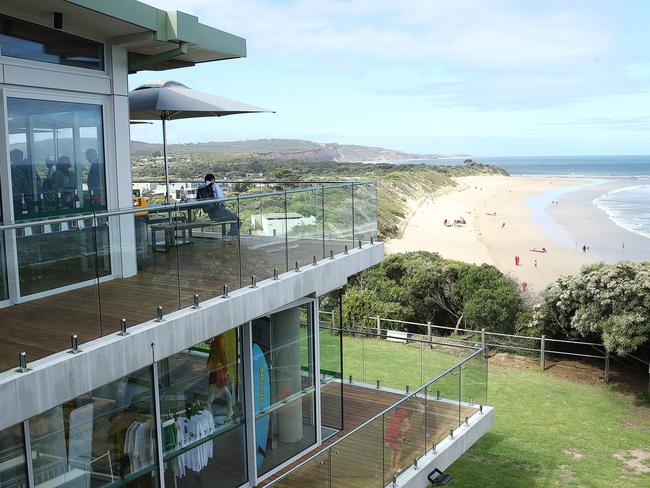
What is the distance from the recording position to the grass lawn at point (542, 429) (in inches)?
502

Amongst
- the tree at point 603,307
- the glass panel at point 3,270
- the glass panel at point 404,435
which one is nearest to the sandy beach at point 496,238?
the tree at point 603,307

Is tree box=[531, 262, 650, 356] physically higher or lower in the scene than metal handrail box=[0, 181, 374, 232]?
lower

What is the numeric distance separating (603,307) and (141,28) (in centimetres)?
1457

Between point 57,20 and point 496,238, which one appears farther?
point 496,238

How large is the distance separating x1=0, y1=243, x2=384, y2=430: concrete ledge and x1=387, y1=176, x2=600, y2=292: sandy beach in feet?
79.0

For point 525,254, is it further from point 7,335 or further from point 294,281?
point 7,335

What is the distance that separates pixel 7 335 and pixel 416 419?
579 centimetres

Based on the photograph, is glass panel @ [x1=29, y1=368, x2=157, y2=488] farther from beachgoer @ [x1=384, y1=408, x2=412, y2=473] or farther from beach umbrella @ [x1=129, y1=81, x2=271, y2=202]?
beach umbrella @ [x1=129, y1=81, x2=271, y2=202]

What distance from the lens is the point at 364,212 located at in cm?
1064

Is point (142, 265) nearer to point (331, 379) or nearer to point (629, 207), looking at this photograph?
point (331, 379)

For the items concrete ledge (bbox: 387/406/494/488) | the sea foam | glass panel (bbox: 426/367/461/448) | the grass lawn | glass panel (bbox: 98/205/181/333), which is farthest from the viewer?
the sea foam

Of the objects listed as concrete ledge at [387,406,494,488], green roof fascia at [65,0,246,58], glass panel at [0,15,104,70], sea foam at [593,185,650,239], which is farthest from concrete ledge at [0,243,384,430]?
sea foam at [593,185,650,239]

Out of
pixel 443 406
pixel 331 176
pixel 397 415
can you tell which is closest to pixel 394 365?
pixel 443 406

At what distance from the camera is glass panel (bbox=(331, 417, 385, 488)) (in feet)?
26.2
